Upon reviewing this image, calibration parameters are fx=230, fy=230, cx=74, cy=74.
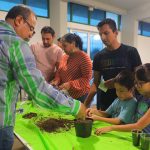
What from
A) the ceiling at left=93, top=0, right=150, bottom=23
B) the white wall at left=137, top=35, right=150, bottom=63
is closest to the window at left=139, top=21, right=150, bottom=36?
the white wall at left=137, top=35, right=150, bottom=63

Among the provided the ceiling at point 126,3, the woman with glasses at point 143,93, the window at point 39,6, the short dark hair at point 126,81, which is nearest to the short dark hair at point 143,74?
the woman with glasses at point 143,93

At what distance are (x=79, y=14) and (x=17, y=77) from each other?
5.91m

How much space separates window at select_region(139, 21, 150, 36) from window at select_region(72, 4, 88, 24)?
2.57m

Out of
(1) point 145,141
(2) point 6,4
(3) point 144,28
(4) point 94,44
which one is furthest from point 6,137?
(3) point 144,28

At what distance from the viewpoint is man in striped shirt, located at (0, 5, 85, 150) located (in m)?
1.12

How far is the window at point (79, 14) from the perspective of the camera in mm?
6617

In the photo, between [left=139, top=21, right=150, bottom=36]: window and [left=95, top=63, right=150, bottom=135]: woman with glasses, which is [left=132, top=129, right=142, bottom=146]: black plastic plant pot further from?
[left=139, top=21, right=150, bottom=36]: window

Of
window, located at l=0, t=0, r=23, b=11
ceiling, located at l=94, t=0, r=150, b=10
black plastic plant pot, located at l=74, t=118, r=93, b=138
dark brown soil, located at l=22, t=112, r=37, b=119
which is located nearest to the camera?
black plastic plant pot, located at l=74, t=118, r=93, b=138

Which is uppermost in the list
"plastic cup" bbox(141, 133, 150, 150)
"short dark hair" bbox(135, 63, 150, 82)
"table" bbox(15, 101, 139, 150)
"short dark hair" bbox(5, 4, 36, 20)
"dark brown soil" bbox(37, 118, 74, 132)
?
"short dark hair" bbox(5, 4, 36, 20)

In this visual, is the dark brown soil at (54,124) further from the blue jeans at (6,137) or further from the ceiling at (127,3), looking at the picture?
the ceiling at (127,3)

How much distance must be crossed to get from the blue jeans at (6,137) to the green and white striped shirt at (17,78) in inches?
1.2

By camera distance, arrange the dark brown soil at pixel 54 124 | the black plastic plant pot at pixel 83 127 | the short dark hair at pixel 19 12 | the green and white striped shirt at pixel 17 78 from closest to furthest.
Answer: the green and white striped shirt at pixel 17 78, the short dark hair at pixel 19 12, the black plastic plant pot at pixel 83 127, the dark brown soil at pixel 54 124

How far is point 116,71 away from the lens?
2148 mm

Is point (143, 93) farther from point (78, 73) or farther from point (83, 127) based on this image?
point (78, 73)
